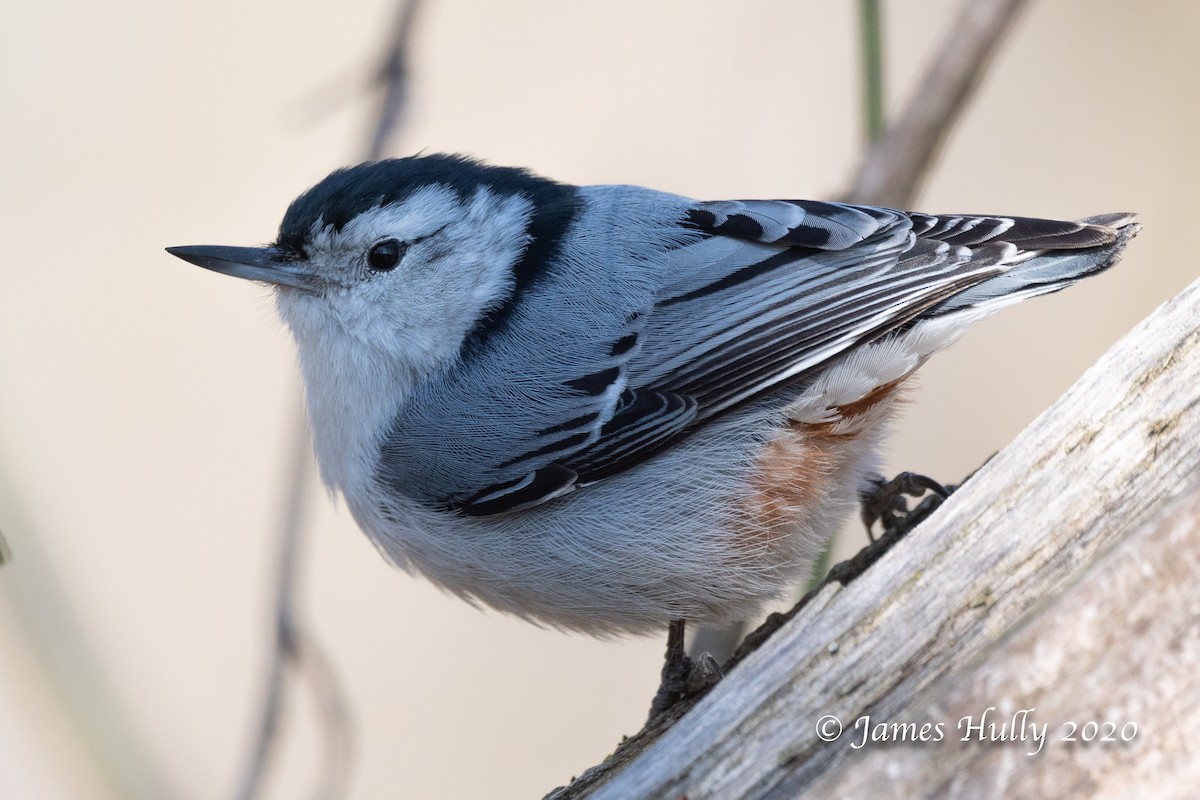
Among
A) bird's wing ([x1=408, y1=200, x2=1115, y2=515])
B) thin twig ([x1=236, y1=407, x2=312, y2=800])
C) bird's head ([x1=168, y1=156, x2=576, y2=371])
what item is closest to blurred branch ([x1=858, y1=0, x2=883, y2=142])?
bird's wing ([x1=408, y1=200, x2=1115, y2=515])

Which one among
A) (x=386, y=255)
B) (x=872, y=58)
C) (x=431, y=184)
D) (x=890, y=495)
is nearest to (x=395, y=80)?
(x=431, y=184)

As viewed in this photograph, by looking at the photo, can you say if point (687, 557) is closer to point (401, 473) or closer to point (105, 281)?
point (401, 473)

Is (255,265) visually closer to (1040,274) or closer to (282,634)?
(282,634)

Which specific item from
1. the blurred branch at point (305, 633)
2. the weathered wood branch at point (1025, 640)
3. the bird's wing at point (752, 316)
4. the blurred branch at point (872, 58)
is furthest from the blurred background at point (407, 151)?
the weathered wood branch at point (1025, 640)

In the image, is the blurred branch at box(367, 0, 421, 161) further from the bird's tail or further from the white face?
the bird's tail

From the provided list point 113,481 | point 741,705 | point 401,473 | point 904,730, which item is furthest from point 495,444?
point 113,481

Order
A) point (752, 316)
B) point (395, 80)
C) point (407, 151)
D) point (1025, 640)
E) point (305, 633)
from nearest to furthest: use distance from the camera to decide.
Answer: point (1025, 640)
point (752, 316)
point (305, 633)
point (395, 80)
point (407, 151)

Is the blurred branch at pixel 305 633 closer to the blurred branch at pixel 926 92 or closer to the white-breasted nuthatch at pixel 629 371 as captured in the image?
the white-breasted nuthatch at pixel 629 371
